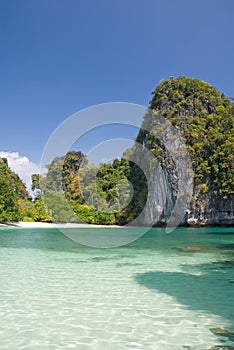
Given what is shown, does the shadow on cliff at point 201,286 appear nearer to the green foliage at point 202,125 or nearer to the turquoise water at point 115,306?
the turquoise water at point 115,306

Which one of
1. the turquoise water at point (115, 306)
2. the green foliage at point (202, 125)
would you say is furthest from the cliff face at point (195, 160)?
the turquoise water at point (115, 306)

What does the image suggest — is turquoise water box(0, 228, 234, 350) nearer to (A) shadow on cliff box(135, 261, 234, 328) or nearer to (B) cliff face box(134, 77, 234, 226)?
(A) shadow on cliff box(135, 261, 234, 328)

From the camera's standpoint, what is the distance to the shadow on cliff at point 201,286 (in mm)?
5484

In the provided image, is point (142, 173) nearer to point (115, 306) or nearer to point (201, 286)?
point (201, 286)

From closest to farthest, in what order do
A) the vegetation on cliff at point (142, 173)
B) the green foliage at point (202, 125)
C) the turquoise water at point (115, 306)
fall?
1. the turquoise water at point (115, 306)
2. the green foliage at point (202, 125)
3. the vegetation on cliff at point (142, 173)

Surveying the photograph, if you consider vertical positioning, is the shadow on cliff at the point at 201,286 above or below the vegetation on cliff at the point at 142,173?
below

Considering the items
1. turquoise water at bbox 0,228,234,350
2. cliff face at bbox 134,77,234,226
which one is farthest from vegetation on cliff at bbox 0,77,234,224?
turquoise water at bbox 0,228,234,350

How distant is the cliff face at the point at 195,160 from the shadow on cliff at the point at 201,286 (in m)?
29.7

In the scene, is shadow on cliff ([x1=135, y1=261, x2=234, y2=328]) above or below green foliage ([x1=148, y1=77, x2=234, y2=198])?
below

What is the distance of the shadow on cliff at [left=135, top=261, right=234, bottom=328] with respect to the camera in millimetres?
5484

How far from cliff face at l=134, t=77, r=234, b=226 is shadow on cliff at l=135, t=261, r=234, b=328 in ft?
97.6

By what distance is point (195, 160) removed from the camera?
38.8 m

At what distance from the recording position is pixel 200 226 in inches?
1596

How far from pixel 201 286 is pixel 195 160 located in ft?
108
